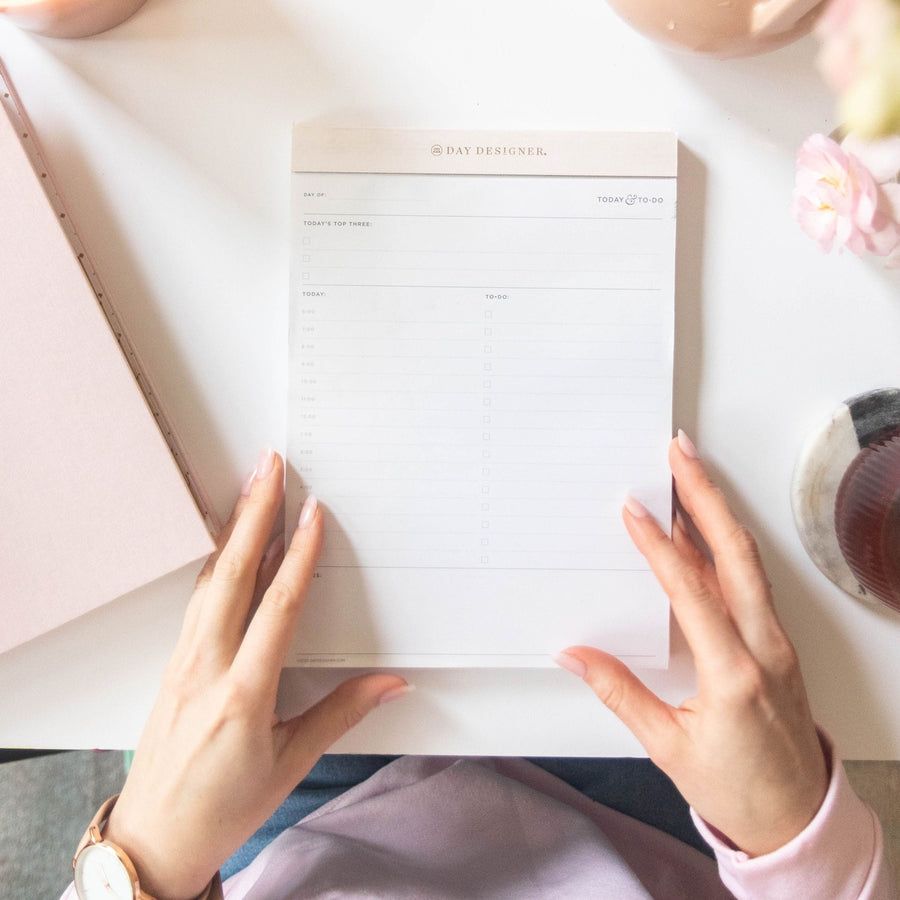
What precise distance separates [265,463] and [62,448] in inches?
5.0

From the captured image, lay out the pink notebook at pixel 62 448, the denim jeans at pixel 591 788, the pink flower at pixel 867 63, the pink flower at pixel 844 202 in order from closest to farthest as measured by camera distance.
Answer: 1. the pink flower at pixel 867 63
2. the pink flower at pixel 844 202
3. the pink notebook at pixel 62 448
4. the denim jeans at pixel 591 788

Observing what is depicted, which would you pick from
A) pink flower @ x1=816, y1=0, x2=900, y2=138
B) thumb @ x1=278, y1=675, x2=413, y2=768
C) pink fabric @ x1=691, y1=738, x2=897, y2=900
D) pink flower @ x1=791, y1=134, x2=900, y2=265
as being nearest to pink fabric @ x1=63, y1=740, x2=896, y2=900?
pink fabric @ x1=691, y1=738, x2=897, y2=900

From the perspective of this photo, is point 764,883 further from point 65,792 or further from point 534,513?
point 65,792

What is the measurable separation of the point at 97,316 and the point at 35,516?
0.14 meters

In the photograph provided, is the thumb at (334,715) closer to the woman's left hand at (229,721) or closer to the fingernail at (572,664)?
the woman's left hand at (229,721)

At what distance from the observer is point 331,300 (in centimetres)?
52

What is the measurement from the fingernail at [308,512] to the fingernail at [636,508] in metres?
0.22

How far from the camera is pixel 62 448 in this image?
49 cm

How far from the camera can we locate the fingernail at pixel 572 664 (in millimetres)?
507

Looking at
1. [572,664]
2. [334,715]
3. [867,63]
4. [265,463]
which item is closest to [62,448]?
[265,463]

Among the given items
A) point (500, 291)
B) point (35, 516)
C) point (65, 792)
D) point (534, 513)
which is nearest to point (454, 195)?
point (500, 291)

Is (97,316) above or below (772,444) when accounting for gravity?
above

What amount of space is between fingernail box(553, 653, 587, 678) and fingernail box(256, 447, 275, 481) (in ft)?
0.78

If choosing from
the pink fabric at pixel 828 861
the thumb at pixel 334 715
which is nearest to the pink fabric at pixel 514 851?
the pink fabric at pixel 828 861
